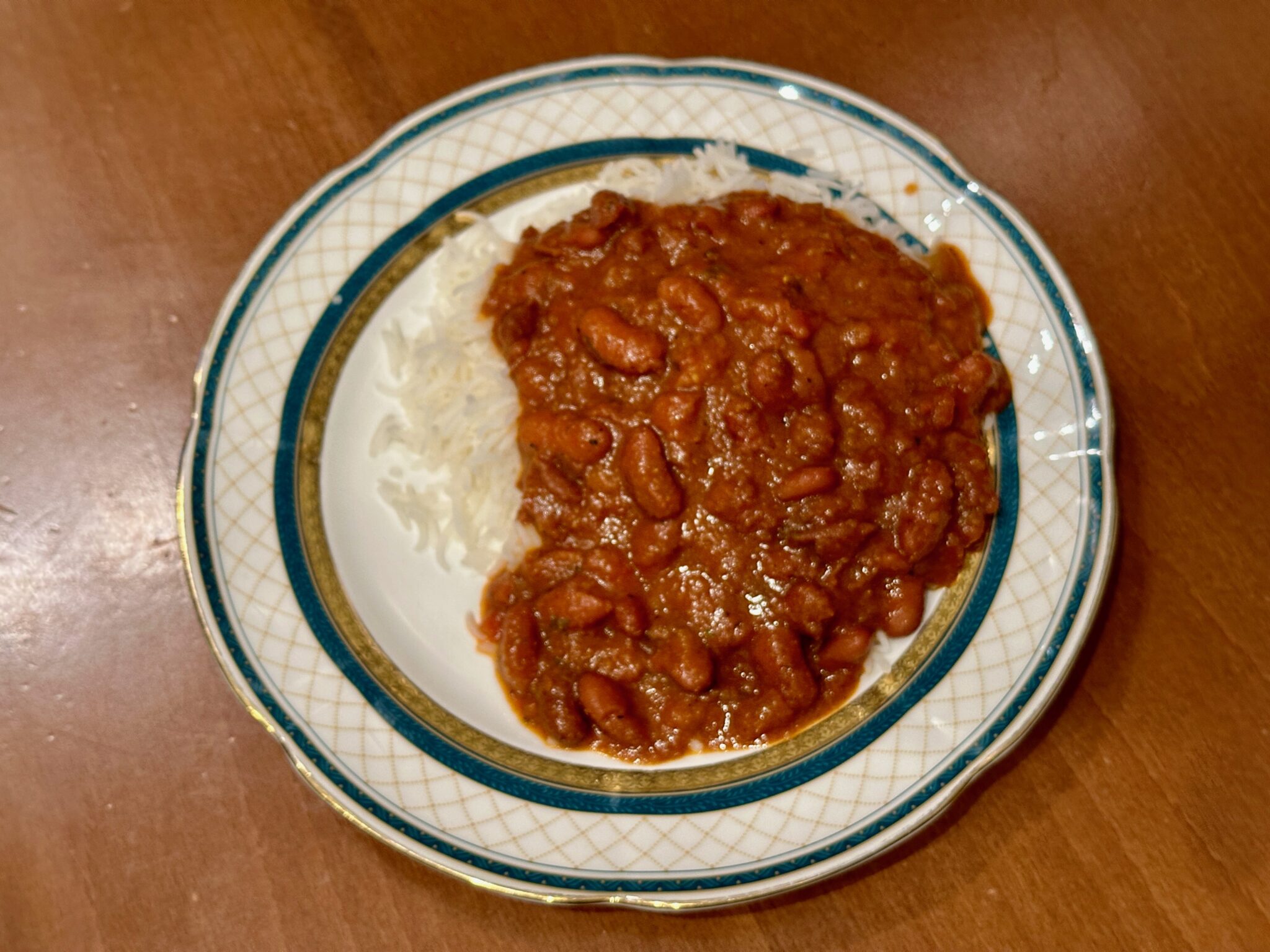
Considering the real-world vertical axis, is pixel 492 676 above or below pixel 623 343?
below

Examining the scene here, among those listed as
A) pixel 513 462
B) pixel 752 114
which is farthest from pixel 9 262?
pixel 752 114

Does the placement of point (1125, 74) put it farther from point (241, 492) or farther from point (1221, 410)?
point (241, 492)

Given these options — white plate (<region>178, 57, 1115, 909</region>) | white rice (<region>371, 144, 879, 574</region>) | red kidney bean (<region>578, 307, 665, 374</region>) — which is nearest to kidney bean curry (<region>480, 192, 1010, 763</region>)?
red kidney bean (<region>578, 307, 665, 374</region>)

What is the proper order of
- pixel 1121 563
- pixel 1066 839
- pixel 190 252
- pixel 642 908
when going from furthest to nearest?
1. pixel 190 252
2. pixel 1121 563
3. pixel 1066 839
4. pixel 642 908

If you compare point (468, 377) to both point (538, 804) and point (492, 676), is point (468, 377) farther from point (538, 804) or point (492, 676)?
point (538, 804)

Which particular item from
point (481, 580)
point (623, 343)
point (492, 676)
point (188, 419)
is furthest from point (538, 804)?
point (188, 419)

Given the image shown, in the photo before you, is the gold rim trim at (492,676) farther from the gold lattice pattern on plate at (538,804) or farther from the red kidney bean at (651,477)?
the red kidney bean at (651,477)

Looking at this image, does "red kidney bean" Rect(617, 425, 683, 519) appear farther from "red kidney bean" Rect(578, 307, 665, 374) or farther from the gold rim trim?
the gold rim trim
